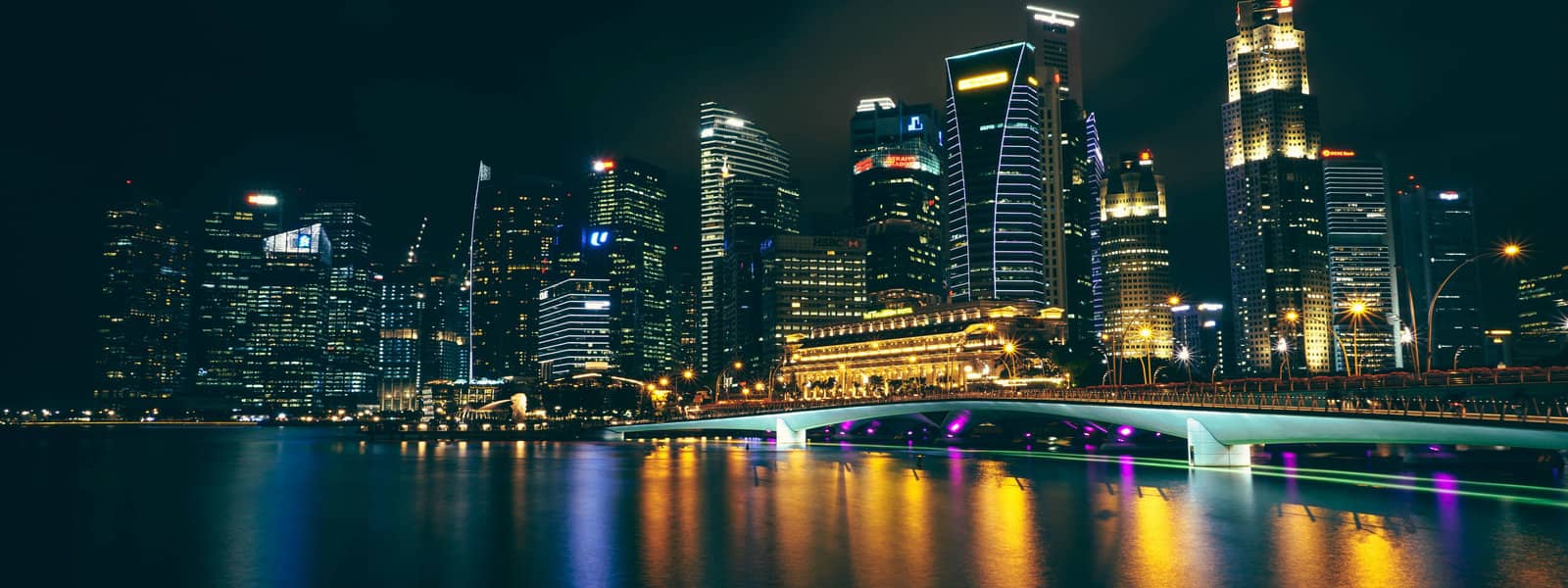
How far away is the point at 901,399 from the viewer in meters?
128

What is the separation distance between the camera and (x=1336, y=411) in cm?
6300

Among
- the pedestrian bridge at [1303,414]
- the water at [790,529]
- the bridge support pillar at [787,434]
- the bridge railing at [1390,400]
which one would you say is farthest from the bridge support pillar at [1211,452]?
the bridge support pillar at [787,434]

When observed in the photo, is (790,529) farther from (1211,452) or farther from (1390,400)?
(1211,452)

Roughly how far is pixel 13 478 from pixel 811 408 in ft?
289

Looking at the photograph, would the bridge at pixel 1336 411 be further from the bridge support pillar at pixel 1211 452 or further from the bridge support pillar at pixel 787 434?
the bridge support pillar at pixel 787 434

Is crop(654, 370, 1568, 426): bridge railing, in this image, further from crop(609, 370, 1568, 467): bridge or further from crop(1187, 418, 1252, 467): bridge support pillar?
Answer: crop(1187, 418, 1252, 467): bridge support pillar

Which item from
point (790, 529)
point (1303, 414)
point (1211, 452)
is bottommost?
point (790, 529)

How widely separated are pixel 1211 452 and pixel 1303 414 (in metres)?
17.9

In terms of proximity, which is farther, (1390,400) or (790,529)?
(1390,400)

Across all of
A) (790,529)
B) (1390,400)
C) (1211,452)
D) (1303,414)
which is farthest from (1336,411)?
(790,529)

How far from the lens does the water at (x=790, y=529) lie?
34.7 m

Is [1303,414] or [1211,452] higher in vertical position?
[1303,414]

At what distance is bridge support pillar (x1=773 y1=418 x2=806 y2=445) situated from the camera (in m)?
149

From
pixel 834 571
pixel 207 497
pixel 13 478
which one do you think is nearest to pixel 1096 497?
pixel 834 571
